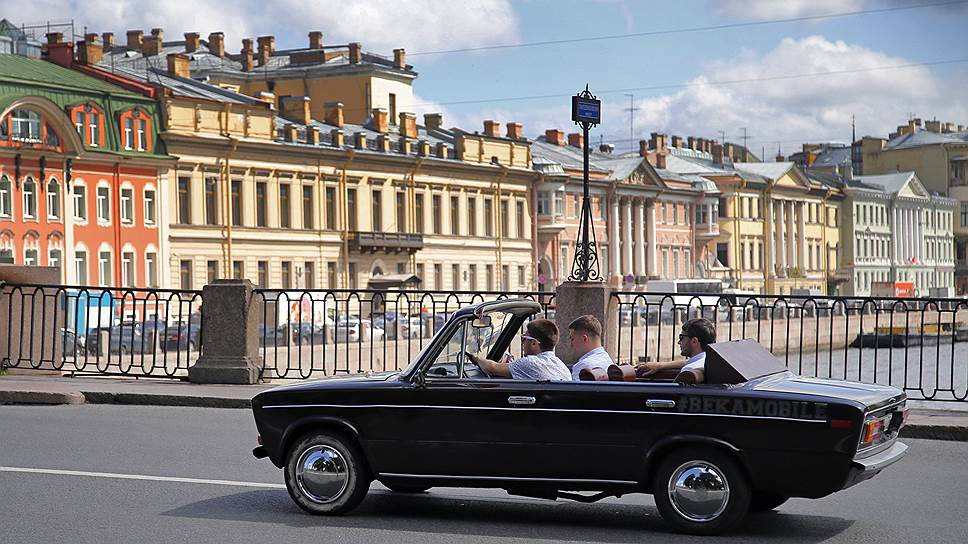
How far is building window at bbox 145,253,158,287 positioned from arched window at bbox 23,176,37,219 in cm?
610

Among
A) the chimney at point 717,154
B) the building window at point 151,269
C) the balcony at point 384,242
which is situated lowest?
the building window at point 151,269

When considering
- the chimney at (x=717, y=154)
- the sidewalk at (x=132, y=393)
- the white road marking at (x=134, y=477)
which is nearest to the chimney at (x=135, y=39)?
the chimney at (x=717, y=154)

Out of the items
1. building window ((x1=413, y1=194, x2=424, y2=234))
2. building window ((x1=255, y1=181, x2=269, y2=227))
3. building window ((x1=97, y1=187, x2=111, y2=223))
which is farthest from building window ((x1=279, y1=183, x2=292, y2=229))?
building window ((x1=97, y1=187, x2=111, y2=223))

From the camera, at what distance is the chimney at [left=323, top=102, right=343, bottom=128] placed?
79.3 m

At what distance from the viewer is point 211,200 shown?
7006 cm

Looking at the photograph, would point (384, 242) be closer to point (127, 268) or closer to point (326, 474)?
point (127, 268)

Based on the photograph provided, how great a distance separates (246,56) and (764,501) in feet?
279

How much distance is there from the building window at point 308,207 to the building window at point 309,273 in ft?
6.00

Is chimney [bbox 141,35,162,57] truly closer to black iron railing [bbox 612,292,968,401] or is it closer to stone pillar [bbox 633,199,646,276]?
stone pillar [bbox 633,199,646,276]

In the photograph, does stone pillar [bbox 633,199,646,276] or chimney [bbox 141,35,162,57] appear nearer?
chimney [bbox 141,35,162,57]

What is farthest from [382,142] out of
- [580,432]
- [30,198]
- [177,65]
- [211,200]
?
[580,432]

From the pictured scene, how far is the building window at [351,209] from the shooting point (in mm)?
77375

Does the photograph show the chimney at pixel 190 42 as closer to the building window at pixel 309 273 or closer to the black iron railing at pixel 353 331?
the building window at pixel 309 273

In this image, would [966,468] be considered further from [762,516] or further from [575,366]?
[575,366]
